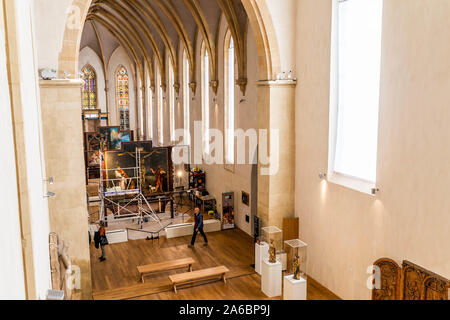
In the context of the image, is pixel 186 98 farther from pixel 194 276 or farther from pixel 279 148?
pixel 194 276

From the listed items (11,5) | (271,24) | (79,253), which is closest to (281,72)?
(271,24)

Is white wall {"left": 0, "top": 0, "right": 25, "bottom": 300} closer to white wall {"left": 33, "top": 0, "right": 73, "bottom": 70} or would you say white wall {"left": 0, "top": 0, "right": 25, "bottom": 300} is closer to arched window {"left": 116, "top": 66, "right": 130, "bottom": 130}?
white wall {"left": 33, "top": 0, "right": 73, "bottom": 70}

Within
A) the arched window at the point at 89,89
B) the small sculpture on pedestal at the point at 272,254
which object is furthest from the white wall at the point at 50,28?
the arched window at the point at 89,89

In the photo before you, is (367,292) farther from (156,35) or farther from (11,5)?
(156,35)

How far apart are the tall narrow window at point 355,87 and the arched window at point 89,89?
1018 inches

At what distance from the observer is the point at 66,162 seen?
9.15 metres

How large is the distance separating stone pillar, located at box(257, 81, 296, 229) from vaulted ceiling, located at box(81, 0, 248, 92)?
325 centimetres

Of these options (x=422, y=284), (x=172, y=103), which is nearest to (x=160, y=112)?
(x=172, y=103)

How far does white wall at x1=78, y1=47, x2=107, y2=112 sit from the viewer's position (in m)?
30.9

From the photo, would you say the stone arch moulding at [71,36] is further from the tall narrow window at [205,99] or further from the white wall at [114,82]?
the white wall at [114,82]

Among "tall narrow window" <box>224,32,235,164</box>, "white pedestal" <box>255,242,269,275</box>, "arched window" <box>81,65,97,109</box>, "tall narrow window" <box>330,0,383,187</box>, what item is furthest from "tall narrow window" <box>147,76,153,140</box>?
"tall narrow window" <box>330,0,383,187</box>

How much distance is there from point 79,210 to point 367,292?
6.49 metres

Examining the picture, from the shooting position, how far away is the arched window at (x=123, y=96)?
32.1m

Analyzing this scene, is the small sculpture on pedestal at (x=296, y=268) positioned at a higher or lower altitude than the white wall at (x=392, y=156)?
lower
